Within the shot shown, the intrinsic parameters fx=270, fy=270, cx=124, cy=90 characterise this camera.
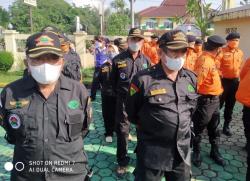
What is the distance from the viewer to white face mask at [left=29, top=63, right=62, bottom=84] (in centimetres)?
194

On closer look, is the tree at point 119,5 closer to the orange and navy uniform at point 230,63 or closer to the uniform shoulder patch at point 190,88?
the orange and navy uniform at point 230,63

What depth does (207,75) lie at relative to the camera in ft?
12.4

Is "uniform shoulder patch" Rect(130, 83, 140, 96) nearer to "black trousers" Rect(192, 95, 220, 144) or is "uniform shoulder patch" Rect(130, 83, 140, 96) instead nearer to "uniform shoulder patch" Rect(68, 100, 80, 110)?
"uniform shoulder patch" Rect(68, 100, 80, 110)

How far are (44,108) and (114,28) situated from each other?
31226 mm

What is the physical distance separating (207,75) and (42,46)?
2546 millimetres

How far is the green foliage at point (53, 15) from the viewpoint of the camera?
164 ft

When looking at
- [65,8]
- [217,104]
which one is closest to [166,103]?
[217,104]

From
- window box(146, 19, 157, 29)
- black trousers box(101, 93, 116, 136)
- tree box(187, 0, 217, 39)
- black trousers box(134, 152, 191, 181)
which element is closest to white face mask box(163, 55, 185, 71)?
black trousers box(134, 152, 191, 181)

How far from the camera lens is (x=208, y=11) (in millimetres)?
11109

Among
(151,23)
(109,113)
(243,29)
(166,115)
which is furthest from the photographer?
(151,23)

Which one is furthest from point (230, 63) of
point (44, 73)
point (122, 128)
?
point (44, 73)

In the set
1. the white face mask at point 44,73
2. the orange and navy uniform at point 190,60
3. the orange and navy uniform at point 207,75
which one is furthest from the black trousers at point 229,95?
the white face mask at point 44,73

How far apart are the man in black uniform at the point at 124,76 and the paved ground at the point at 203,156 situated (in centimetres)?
34

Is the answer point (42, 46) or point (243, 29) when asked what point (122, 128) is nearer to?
point (42, 46)
